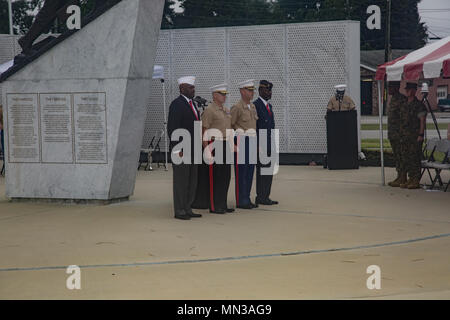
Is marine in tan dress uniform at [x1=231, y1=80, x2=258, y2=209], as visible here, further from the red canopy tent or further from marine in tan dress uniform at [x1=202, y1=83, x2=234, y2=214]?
the red canopy tent

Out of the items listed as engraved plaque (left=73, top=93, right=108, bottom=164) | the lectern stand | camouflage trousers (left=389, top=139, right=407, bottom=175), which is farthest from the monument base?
the lectern stand

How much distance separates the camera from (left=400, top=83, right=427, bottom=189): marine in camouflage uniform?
597 inches

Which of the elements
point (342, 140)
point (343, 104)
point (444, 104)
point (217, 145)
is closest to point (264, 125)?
point (217, 145)

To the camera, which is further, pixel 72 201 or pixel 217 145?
pixel 72 201

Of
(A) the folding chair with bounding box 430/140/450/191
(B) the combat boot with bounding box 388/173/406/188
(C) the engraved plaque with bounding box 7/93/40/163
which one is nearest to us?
(C) the engraved plaque with bounding box 7/93/40/163

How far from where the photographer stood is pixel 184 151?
1157 centimetres

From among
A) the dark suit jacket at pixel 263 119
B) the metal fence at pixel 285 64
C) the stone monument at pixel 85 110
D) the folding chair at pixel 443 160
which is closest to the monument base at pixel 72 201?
the stone monument at pixel 85 110

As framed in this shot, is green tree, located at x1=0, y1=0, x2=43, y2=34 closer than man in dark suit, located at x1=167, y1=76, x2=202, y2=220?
No

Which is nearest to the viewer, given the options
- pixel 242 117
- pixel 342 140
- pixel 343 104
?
pixel 242 117

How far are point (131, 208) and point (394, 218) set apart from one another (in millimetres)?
3983

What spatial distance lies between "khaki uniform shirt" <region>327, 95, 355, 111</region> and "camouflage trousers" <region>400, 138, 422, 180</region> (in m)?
4.23

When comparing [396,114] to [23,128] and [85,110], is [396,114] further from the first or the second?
[23,128]

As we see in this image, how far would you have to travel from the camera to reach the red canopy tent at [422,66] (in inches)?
512

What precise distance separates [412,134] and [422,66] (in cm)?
214
